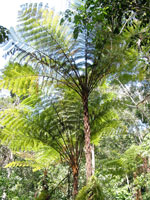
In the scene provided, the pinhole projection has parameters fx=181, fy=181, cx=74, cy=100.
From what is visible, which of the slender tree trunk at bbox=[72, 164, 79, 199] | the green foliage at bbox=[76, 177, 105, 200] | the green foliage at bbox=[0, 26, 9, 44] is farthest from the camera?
the slender tree trunk at bbox=[72, 164, 79, 199]

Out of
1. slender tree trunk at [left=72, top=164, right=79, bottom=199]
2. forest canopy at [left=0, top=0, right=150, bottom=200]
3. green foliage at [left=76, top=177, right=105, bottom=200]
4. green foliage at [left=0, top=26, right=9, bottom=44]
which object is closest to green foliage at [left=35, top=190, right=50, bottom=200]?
forest canopy at [left=0, top=0, right=150, bottom=200]

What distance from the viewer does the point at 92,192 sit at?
1.38 m

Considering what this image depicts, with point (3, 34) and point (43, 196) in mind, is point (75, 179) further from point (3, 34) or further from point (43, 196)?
point (3, 34)

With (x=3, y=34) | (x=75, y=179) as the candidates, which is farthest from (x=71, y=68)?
(x=75, y=179)

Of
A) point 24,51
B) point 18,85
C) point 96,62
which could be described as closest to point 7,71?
point 18,85

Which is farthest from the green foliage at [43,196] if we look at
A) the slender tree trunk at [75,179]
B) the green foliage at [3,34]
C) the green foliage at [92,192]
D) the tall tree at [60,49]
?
the green foliage at [3,34]

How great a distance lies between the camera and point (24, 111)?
2248mm

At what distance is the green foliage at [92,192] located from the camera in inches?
53.4

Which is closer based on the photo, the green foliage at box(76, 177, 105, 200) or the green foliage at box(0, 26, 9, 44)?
the green foliage at box(76, 177, 105, 200)

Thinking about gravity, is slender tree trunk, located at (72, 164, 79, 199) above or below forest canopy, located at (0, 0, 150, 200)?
below

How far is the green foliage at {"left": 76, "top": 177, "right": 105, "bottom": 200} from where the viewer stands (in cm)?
136

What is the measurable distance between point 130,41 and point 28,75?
1.17 metres

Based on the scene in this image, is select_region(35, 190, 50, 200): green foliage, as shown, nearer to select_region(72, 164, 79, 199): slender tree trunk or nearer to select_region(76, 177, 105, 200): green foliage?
select_region(72, 164, 79, 199): slender tree trunk

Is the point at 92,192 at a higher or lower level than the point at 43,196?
higher
